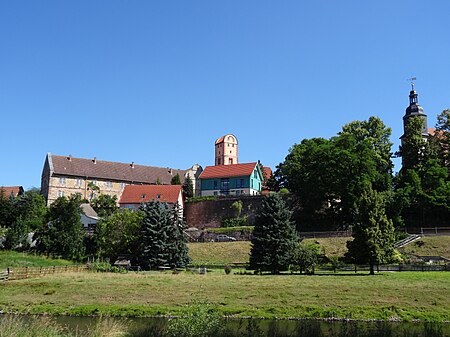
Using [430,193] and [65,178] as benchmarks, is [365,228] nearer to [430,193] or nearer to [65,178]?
[430,193]

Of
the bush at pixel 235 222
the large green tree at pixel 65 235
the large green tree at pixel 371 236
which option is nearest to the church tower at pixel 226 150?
the bush at pixel 235 222

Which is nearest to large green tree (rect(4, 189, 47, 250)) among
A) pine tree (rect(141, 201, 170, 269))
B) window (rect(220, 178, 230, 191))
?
pine tree (rect(141, 201, 170, 269))

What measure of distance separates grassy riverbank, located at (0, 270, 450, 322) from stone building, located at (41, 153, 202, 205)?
158 ft

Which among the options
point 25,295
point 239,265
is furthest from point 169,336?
point 239,265

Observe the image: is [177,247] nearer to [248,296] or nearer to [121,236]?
[121,236]

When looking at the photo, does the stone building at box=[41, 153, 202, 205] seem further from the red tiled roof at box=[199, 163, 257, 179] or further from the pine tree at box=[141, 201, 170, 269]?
the pine tree at box=[141, 201, 170, 269]

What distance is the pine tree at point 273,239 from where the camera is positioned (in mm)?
36719

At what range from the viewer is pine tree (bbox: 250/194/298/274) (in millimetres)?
36719

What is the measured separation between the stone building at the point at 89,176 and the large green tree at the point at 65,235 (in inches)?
1055

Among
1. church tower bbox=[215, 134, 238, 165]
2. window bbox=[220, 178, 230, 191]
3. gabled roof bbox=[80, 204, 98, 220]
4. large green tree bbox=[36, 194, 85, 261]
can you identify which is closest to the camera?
large green tree bbox=[36, 194, 85, 261]

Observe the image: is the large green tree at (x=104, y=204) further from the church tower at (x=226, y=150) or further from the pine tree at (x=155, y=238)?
the church tower at (x=226, y=150)

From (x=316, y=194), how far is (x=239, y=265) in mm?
16794

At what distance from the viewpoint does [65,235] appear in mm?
48594

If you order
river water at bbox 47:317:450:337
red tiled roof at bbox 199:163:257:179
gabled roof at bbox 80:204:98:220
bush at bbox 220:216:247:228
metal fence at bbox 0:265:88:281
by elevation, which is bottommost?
river water at bbox 47:317:450:337
